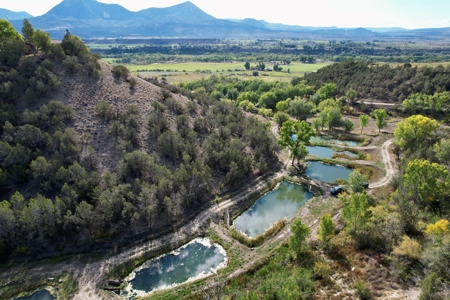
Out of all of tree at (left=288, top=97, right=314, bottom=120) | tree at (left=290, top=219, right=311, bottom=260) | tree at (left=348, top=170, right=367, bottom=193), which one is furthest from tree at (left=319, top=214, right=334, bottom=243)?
tree at (left=288, top=97, right=314, bottom=120)

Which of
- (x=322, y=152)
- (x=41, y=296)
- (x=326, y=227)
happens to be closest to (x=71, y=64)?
(x=41, y=296)

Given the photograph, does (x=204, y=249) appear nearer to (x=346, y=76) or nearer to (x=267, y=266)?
(x=267, y=266)

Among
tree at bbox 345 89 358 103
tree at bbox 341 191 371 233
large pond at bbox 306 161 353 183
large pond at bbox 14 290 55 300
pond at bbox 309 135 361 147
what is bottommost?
large pond at bbox 14 290 55 300

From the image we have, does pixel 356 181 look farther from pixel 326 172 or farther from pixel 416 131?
pixel 416 131

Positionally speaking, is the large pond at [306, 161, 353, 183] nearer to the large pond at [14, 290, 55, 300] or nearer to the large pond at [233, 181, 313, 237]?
the large pond at [233, 181, 313, 237]

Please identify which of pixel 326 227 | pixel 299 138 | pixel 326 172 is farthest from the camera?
pixel 326 172

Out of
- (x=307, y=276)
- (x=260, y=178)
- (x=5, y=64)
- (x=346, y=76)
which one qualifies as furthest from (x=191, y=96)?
(x=346, y=76)
